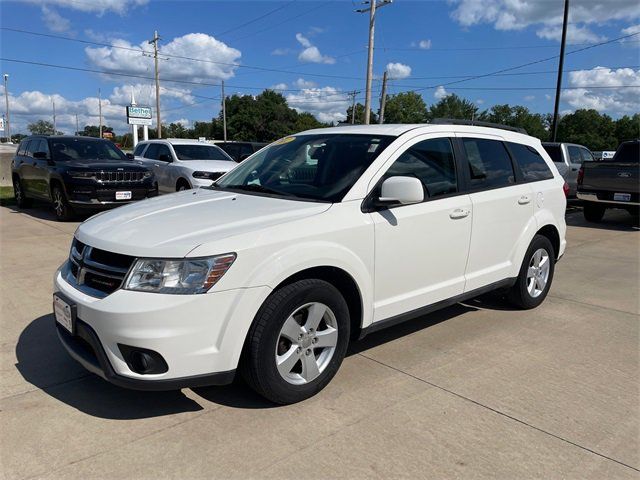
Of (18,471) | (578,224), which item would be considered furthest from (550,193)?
(578,224)

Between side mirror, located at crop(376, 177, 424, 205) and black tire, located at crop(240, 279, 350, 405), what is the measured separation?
72cm

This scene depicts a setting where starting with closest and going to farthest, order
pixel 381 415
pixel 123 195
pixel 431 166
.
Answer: pixel 381 415 < pixel 431 166 < pixel 123 195

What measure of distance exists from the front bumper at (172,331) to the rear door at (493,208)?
2179mm

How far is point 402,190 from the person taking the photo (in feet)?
10.8

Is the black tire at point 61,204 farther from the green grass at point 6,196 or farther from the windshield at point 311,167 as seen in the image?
the windshield at point 311,167

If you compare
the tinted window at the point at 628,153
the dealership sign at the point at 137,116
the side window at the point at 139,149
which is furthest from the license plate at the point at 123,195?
the dealership sign at the point at 137,116

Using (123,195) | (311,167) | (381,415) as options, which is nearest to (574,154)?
(123,195)

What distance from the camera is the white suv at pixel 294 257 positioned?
271 cm

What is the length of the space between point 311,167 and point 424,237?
100cm

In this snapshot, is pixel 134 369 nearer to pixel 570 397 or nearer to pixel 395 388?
pixel 395 388

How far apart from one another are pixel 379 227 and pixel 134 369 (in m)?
1.75

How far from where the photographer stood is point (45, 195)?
34.7 ft

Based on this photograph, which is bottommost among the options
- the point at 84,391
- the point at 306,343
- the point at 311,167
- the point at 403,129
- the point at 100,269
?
the point at 84,391

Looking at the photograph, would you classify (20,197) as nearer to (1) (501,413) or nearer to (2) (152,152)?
(2) (152,152)
